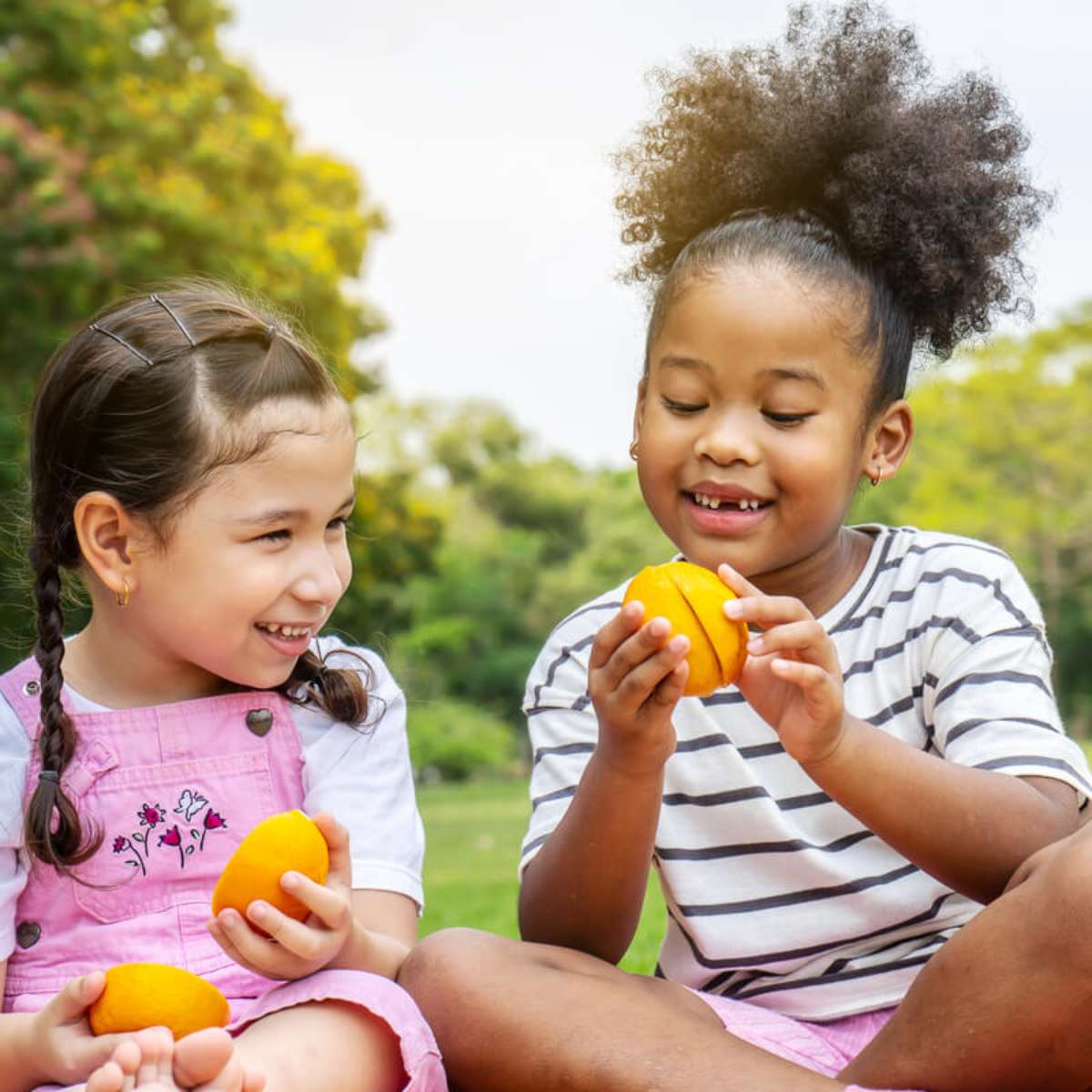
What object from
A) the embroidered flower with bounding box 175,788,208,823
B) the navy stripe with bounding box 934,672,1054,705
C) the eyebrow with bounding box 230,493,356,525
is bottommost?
the embroidered flower with bounding box 175,788,208,823

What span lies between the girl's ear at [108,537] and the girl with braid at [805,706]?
848mm

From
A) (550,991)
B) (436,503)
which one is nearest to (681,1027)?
(550,991)

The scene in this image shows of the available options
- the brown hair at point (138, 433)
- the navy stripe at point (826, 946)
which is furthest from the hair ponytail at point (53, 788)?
the navy stripe at point (826, 946)

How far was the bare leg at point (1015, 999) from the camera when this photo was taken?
199cm

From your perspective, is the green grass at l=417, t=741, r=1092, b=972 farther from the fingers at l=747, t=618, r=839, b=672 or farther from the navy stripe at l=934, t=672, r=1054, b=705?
the fingers at l=747, t=618, r=839, b=672

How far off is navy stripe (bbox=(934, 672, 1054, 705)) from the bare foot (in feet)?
4.60

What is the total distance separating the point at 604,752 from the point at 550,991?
42 cm

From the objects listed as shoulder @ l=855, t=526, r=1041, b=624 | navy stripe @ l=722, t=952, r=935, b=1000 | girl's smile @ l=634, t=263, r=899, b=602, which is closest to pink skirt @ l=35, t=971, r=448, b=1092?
navy stripe @ l=722, t=952, r=935, b=1000

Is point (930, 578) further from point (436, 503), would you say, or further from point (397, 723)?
point (436, 503)

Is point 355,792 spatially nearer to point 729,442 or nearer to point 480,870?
point 729,442

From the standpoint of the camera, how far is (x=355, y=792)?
2658 mm

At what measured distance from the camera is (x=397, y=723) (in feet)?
9.25

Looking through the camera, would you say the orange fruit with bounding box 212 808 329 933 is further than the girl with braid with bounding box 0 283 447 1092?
No

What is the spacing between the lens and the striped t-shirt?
2.63 meters
